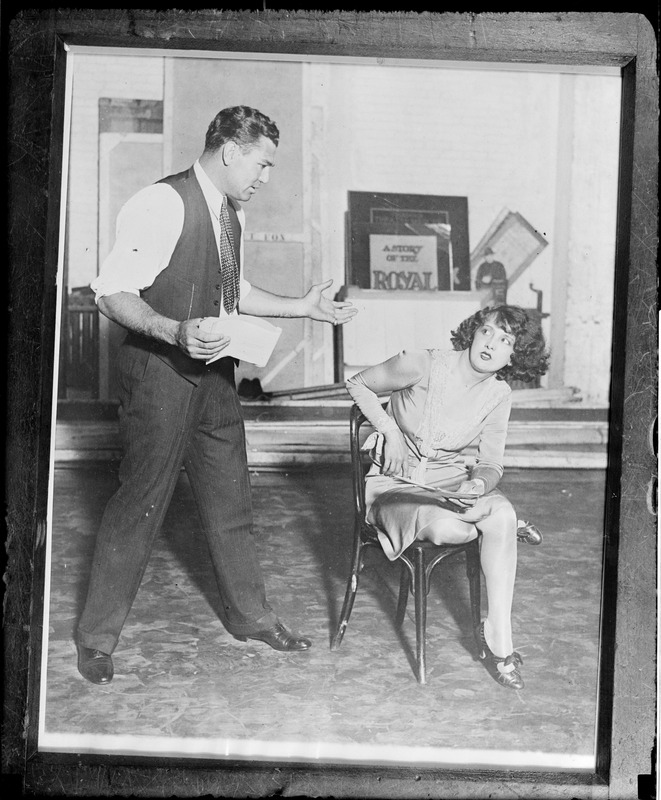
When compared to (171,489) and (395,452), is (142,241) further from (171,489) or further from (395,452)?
(395,452)

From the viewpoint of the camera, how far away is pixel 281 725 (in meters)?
2.84

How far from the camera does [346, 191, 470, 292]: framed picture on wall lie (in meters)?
2.89

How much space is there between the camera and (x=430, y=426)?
287 centimetres

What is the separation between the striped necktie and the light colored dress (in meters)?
0.48

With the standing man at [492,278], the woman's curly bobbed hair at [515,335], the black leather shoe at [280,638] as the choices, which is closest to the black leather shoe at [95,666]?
the black leather shoe at [280,638]

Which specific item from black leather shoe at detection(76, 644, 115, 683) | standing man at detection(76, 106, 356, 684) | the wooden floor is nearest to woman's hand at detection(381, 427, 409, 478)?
the wooden floor

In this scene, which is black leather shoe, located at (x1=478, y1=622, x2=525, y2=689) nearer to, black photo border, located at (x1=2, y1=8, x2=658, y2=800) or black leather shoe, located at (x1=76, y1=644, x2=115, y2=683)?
black photo border, located at (x1=2, y1=8, x2=658, y2=800)

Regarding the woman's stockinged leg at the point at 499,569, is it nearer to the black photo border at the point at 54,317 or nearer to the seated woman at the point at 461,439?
the seated woman at the point at 461,439

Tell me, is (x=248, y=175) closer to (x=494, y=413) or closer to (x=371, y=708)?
(x=494, y=413)

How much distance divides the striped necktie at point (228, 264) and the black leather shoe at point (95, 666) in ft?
3.84

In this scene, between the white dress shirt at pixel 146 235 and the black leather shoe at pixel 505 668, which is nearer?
the white dress shirt at pixel 146 235

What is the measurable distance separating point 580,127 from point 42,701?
2.51m

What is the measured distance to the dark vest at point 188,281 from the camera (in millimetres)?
2742

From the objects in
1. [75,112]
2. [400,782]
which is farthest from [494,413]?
[75,112]
